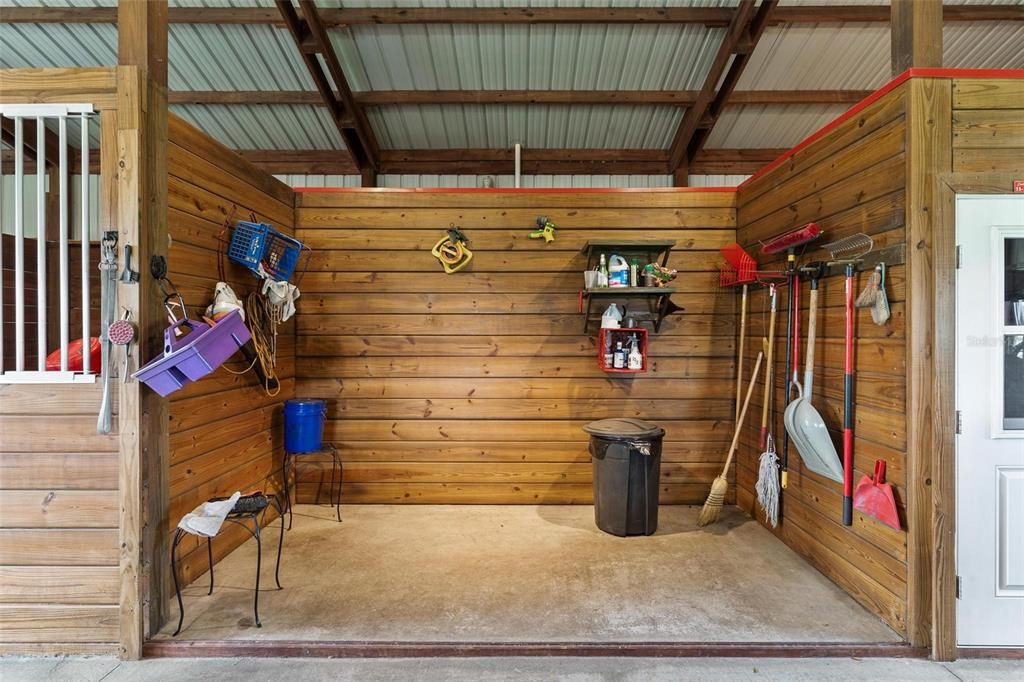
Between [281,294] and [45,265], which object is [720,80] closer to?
[281,294]

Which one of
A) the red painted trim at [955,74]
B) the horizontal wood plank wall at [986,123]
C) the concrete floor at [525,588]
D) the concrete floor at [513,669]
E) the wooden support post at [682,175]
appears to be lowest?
the concrete floor at [513,669]

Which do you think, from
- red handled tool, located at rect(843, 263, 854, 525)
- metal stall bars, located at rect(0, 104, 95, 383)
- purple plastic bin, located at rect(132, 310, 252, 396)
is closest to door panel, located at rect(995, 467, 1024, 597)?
red handled tool, located at rect(843, 263, 854, 525)

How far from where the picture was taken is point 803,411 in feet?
8.51

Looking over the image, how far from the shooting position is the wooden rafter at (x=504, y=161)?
17.6 feet

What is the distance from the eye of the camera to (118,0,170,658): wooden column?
6.67ft

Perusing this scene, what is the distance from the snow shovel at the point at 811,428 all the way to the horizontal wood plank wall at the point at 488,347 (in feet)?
3.21

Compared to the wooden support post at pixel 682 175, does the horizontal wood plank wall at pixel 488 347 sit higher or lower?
lower

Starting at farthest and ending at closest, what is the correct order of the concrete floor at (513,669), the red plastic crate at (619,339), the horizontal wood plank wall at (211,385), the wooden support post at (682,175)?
1. the wooden support post at (682,175)
2. the red plastic crate at (619,339)
3. the horizontal wood plank wall at (211,385)
4. the concrete floor at (513,669)

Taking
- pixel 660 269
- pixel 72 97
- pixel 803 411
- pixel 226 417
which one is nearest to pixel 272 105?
pixel 72 97

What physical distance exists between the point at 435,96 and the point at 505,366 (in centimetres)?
288

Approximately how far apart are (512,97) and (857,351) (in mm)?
3774

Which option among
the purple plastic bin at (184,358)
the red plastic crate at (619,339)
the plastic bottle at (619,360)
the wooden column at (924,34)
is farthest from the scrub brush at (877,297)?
the purple plastic bin at (184,358)

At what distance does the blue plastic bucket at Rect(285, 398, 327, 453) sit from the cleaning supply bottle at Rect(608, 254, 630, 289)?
2.34 metres

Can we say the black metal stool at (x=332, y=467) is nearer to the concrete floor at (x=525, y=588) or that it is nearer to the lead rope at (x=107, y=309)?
the concrete floor at (x=525, y=588)
